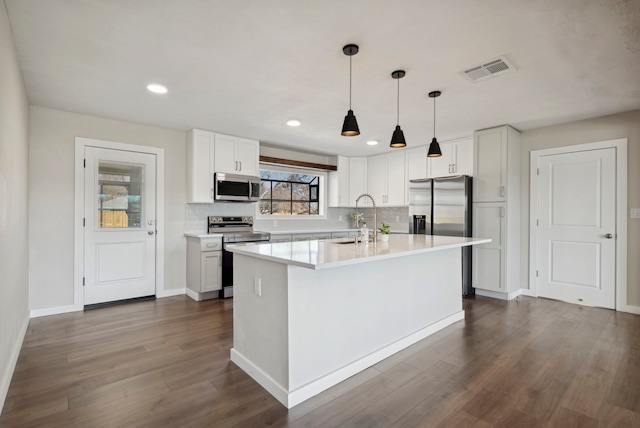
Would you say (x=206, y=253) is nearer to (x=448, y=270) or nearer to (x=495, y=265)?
(x=448, y=270)

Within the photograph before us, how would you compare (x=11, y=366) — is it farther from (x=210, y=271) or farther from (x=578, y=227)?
(x=578, y=227)

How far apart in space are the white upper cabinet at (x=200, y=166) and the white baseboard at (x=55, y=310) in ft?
5.88

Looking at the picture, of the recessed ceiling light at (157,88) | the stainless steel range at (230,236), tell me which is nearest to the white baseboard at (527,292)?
the stainless steel range at (230,236)

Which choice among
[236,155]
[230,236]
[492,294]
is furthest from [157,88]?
[492,294]

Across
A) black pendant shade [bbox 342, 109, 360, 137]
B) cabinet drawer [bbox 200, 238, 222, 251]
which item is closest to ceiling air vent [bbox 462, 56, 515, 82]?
black pendant shade [bbox 342, 109, 360, 137]

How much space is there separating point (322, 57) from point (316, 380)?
2.25 meters

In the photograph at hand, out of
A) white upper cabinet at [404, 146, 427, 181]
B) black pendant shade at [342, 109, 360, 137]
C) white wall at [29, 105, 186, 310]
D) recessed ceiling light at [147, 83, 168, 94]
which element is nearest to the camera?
black pendant shade at [342, 109, 360, 137]

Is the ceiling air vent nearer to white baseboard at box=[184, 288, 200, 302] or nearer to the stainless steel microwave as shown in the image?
the stainless steel microwave

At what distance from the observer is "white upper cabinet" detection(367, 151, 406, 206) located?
577 centimetres

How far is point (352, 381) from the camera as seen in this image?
219cm

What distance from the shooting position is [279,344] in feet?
6.61

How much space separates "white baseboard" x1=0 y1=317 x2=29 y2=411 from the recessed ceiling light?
2.33 metres

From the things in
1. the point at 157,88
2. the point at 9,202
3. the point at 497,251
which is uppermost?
the point at 157,88

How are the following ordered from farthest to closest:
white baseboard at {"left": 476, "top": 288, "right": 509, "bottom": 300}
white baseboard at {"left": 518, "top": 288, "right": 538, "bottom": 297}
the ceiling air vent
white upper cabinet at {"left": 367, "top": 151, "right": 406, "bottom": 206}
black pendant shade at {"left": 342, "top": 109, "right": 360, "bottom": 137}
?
white upper cabinet at {"left": 367, "top": 151, "right": 406, "bottom": 206}, white baseboard at {"left": 518, "top": 288, "right": 538, "bottom": 297}, white baseboard at {"left": 476, "top": 288, "right": 509, "bottom": 300}, the ceiling air vent, black pendant shade at {"left": 342, "top": 109, "right": 360, "bottom": 137}
